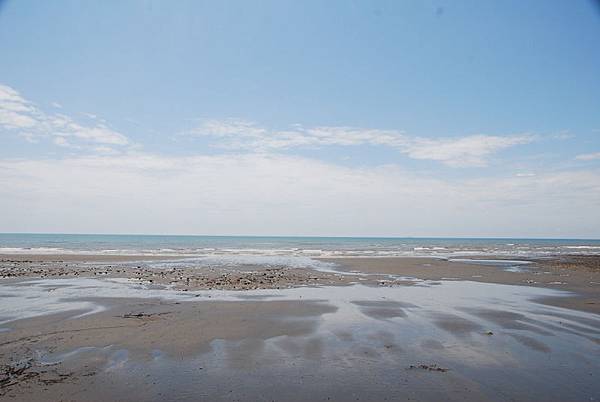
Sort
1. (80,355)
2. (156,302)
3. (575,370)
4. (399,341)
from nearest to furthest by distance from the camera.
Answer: (575,370), (80,355), (399,341), (156,302)

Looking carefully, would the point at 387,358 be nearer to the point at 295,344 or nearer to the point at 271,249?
the point at 295,344

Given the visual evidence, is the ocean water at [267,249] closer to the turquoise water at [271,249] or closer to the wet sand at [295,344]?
the turquoise water at [271,249]

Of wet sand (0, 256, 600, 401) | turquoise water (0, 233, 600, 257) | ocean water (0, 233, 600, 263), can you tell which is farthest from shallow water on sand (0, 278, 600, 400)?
turquoise water (0, 233, 600, 257)

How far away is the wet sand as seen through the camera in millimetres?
6816

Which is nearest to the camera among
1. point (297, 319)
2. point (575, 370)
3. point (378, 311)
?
point (575, 370)

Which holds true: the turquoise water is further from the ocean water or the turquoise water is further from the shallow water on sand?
the shallow water on sand

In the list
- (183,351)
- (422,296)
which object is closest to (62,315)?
(183,351)

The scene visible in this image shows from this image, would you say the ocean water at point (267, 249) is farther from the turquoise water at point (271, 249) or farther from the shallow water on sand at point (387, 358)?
the shallow water on sand at point (387, 358)

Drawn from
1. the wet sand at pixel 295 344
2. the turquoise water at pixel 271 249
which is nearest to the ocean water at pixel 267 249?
the turquoise water at pixel 271 249

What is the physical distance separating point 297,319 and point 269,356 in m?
3.76

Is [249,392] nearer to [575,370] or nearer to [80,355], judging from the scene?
[80,355]

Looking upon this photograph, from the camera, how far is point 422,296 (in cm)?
1723

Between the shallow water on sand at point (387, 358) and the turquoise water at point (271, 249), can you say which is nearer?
the shallow water on sand at point (387, 358)

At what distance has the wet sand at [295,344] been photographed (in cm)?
682
